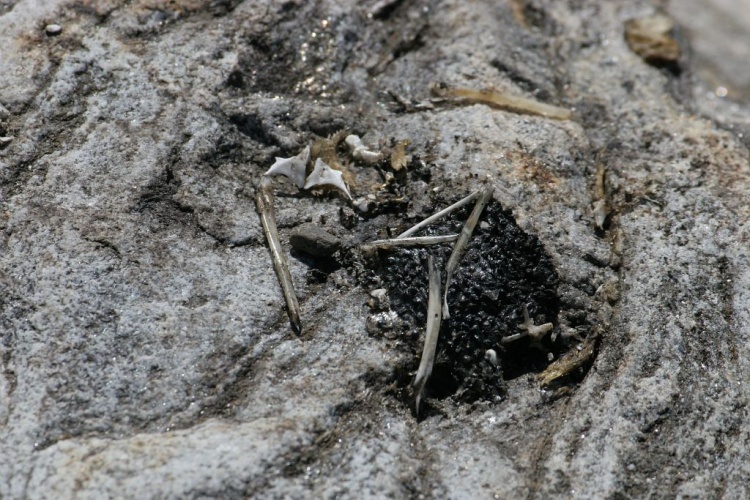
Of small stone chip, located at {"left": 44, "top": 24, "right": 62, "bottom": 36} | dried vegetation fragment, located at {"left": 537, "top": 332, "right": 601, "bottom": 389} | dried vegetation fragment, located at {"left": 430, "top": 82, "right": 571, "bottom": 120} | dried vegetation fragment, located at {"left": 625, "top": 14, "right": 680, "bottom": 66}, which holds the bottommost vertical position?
dried vegetation fragment, located at {"left": 537, "top": 332, "right": 601, "bottom": 389}

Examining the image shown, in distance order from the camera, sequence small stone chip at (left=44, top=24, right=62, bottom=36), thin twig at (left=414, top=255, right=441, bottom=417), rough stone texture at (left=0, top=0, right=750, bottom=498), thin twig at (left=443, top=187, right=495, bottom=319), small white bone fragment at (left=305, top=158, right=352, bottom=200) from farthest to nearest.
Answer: small stone chip at (left=44, top=24, right=62, bottom=36)
small white bone fragment at (left=305, top=158, right=352, bottom=200)
thin twig at (left=443, top=187, right=495, bottom=319)
thin twig at (left=414, top=255, right=441, bottom=417)
rough stone texture at (left=0, top=0, right=750, bottom=498)

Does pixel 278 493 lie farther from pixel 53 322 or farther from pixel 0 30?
pixel 0 30

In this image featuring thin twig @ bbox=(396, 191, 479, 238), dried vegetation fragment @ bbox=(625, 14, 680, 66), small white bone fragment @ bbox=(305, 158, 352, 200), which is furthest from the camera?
dried vegetation fragment @ bbox=(625, 14, 680, 66)

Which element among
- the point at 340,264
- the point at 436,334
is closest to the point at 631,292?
the point at 436,334

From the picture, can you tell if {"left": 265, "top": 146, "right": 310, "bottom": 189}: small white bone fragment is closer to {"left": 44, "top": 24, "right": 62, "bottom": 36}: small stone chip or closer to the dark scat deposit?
the dark scat deposit

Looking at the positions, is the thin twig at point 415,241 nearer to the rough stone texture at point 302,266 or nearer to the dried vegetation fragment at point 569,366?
the rough stone texture at point 302,266

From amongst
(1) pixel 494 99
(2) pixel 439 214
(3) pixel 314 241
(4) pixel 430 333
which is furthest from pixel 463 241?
(1) pixel 494 99

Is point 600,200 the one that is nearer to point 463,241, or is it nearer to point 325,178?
point 463,241

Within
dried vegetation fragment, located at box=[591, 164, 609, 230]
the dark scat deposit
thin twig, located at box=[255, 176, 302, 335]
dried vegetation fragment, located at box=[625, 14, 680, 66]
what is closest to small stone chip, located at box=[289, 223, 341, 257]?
thin twig, located at box=[255, 176, 302, 335]
